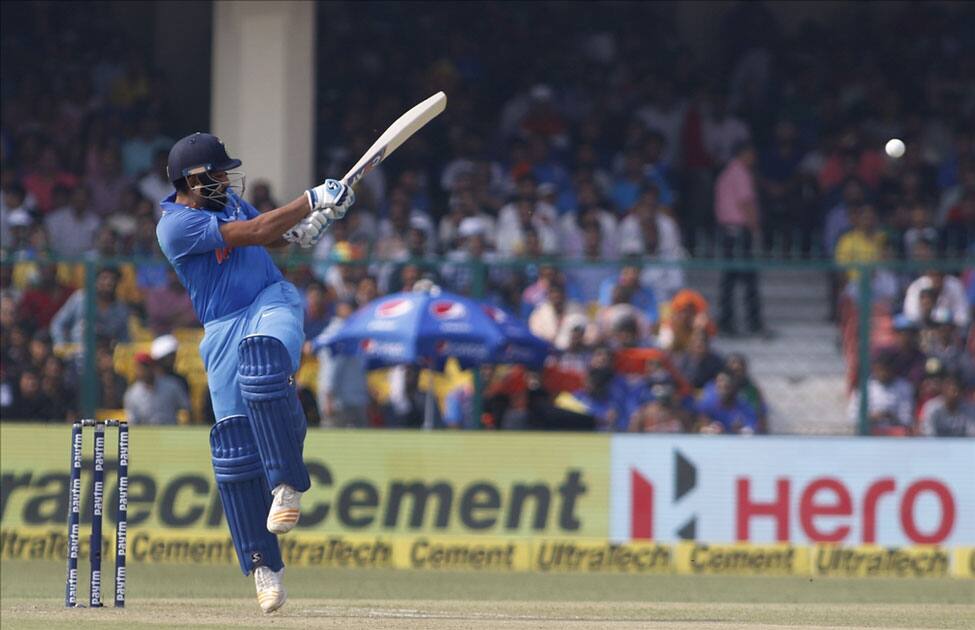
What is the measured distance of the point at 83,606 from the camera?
351 inches

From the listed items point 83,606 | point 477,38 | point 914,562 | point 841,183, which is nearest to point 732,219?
point 841,183

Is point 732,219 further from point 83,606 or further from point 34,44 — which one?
point 83,606

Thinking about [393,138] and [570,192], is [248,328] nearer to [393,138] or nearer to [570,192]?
[393,138]

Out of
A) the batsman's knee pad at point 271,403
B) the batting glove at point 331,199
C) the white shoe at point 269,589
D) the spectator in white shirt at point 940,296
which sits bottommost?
the white shoe at point 269,589

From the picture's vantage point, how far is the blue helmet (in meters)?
8.13

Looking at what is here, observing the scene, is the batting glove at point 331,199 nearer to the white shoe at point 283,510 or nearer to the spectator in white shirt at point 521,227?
the white shoe at point 283,510

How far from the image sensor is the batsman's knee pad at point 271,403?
7949 mm

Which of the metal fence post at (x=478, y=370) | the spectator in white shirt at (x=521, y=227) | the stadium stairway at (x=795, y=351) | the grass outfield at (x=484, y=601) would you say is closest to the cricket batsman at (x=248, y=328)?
the grass outfield at (x=484, y=601)

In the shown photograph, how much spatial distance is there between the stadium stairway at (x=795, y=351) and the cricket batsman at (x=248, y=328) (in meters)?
6.58

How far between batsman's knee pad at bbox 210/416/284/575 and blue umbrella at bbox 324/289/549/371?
542 cm

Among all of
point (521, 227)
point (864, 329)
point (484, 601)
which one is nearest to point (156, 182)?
point (521, 227)

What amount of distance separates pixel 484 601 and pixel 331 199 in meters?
3.20

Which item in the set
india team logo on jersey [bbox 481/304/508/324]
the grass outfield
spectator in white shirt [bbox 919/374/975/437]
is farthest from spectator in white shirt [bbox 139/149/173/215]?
spectator in white shirt [bbox 919/374/975/437]

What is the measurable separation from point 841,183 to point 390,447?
21.4 ft
